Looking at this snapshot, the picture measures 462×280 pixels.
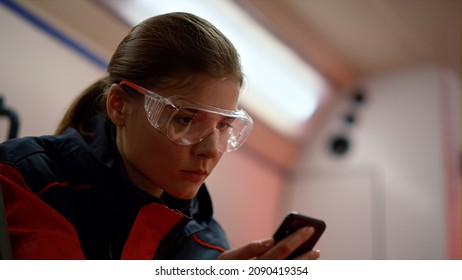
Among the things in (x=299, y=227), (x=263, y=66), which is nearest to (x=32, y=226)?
(x=299, y=227)

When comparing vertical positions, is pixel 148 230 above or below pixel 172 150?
below

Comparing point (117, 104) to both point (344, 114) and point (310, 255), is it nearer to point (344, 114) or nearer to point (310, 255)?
point (310, 255)

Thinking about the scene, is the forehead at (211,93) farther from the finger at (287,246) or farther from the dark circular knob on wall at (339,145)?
the dark circular knob on wall at (339,145)

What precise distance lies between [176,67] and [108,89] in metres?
0.15

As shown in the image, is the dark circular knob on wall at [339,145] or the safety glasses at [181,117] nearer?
the safety glasses at [181,117]

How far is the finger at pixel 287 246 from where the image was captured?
930 millimetres

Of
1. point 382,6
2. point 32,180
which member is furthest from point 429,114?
point 32,180

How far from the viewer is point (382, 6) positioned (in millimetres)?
1670

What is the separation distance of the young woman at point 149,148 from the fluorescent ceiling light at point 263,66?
14cm

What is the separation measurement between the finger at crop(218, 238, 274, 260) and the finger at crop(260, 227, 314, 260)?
0.08 feet

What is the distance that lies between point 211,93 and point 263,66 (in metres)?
0.88

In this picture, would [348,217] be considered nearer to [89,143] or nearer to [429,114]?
[429,114]

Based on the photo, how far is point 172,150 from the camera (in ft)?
3.01

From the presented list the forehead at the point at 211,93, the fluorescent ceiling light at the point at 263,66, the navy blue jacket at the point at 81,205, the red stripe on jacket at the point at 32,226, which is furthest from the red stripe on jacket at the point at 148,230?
the fluorescent ceiling light at the point at 263,66
